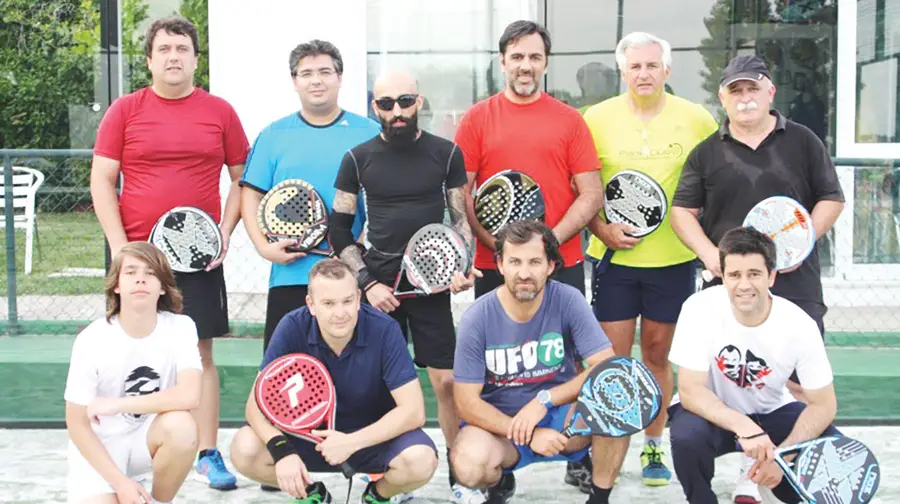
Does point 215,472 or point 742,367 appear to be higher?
point 742,367

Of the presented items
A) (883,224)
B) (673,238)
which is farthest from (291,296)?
(883,224)

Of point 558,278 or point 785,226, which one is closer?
point 785,226

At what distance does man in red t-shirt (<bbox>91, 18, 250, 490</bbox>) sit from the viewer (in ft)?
13.5

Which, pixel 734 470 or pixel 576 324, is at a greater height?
pixel 576 324

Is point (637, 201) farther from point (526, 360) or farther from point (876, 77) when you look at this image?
point (876, 77)

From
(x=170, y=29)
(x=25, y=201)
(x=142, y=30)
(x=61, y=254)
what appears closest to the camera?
(x=170, y=29)

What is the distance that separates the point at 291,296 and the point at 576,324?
3.61 feet

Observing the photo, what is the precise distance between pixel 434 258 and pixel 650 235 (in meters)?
0.90

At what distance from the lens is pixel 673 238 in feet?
14.0

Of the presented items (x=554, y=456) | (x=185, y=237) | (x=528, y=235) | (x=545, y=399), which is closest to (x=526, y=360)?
(x=545, y=399)

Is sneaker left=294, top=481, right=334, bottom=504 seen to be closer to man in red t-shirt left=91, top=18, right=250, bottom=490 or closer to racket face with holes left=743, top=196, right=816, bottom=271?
man in red t-shirt left=91, top=18, right=250, bottom=490

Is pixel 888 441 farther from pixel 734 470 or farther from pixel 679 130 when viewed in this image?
pixel 679 130

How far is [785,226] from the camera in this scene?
3.88 metres

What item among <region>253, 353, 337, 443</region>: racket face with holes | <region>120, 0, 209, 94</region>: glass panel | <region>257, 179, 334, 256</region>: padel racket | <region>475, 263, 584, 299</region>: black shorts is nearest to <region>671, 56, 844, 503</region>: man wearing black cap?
<region>475, 263, 584, 299</region>: black shorts
